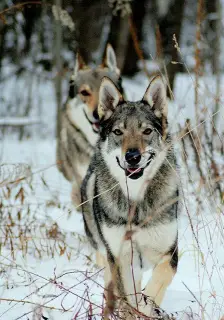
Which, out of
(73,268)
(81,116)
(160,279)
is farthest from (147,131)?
(81,116)

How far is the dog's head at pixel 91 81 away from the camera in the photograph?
19.7 ft

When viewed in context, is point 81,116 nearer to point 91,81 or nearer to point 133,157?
point 91,81

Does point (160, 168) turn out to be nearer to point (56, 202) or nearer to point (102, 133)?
point (102, 133)

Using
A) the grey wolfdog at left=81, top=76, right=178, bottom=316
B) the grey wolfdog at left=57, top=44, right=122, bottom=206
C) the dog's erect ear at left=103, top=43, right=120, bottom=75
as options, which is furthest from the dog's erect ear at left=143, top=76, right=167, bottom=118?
the dog's erect ear at left=103, top=43, right=120, bottom=75

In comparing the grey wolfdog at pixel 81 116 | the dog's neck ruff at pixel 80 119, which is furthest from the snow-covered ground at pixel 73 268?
the dog's neck ruff at pixel 80 119

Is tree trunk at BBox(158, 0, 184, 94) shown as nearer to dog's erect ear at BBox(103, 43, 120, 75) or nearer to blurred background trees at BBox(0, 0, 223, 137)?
blurred background trees at BBox(0, 0, 223, 137)

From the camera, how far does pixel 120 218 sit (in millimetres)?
3162

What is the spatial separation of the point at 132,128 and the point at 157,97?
28 cm

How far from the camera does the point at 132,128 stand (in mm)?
3246

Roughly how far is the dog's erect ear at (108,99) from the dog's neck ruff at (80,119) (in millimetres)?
2702

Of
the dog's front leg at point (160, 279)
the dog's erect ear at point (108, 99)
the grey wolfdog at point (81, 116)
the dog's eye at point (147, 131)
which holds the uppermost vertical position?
the grey wolfdog at point (81, 116)

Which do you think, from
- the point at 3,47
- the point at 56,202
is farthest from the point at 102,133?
the point at 3,47

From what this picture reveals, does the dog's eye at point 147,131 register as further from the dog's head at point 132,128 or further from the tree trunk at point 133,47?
the tree trunk at point 133,47

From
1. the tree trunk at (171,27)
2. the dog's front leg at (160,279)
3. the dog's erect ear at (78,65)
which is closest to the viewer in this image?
the dog's front leg at (160,279)
